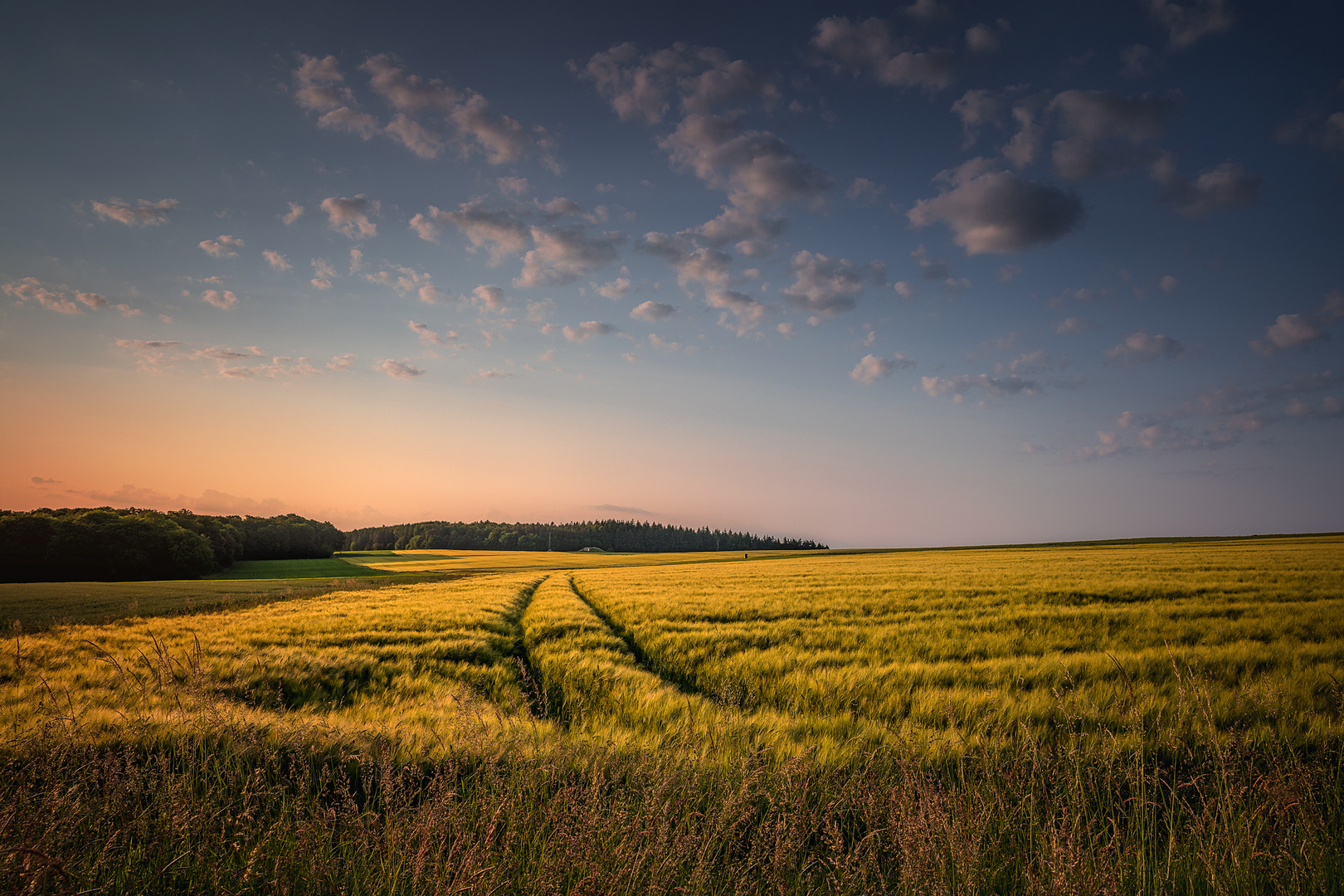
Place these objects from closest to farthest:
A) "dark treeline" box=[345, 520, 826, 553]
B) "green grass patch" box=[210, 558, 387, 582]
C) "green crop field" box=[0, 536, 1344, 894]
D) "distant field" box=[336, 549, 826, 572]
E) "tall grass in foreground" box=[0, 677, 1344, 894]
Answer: "tall grass in foreground" box=[0, 677, 1344, 894], "green crop field" box=[0, 536, 1344, 894], "green grass patch" box=[210, 558, 387, 582], "distant field" box=[336, 549, 826, 572], "dark treeline" box=[345, 520, 826, 553]

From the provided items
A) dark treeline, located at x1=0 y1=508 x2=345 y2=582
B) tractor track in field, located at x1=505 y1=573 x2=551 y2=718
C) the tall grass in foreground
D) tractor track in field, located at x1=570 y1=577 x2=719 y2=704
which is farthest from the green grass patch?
the tall grass in foreground

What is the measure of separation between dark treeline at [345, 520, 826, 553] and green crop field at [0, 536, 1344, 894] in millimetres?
137243

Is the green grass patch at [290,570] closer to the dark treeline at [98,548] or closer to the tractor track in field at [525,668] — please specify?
the dark treeline at [98,548]

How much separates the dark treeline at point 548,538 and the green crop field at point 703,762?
450 ft

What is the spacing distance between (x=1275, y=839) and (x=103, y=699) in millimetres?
10893

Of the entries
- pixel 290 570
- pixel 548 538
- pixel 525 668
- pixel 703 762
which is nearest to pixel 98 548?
pixel 290 570

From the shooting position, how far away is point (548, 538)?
150 m

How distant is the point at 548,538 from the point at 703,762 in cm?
15249

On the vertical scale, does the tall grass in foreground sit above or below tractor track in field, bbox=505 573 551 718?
above

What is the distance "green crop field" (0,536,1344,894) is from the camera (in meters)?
2.81

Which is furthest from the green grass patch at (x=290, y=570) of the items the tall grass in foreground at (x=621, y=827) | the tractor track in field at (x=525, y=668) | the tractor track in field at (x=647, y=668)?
the tall grass in foreground at (x=621, y=827)

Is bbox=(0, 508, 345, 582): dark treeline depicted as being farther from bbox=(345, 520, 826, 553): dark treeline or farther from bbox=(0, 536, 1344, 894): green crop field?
bbox=(345, 520, 826, 553): dark treeline

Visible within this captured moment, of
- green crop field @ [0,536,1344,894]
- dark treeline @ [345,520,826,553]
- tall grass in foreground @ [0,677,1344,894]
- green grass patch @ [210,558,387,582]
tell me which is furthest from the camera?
dark treeline @ [345,520,826,553]

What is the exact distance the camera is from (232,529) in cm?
7775
